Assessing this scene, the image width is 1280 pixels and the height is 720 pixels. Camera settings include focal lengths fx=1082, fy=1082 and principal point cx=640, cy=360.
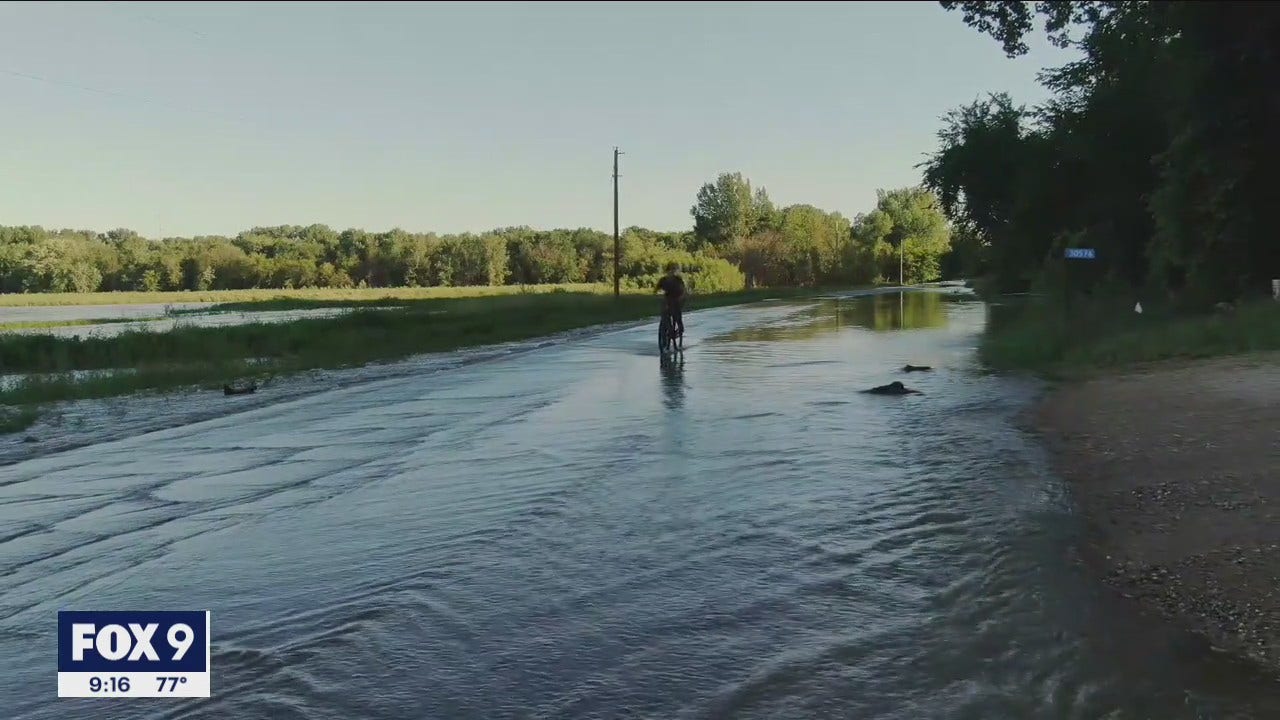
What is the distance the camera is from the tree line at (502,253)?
417 ft

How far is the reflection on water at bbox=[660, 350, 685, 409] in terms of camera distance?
16284 mm

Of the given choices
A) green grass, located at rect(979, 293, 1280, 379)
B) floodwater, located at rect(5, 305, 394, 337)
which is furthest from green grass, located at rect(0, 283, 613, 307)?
green grass, located at rect(979, 293, 1280, 379)

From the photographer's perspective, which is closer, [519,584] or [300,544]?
[519,584]

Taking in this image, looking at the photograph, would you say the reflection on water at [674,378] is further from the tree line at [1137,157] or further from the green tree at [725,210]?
the green tree at [725,210]

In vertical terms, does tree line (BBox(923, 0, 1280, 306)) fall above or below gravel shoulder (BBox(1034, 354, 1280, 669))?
above

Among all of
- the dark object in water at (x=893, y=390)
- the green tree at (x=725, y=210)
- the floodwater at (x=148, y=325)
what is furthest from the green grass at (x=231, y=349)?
the green tree at (x=725, y=210)

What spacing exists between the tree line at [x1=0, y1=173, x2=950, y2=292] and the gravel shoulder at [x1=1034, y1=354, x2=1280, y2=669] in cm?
9578

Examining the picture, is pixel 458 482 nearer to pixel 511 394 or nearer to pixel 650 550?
pixel 650 550

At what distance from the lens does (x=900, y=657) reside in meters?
5.04

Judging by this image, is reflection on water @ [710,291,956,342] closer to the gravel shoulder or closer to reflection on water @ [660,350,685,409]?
reflection on water @ [660,350,685,409]

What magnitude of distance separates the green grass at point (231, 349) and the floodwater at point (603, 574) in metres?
8.95

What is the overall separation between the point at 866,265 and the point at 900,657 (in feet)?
468

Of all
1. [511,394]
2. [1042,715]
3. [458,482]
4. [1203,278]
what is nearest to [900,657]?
[1042,715]

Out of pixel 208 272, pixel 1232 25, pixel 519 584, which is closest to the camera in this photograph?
pixel 519 584
